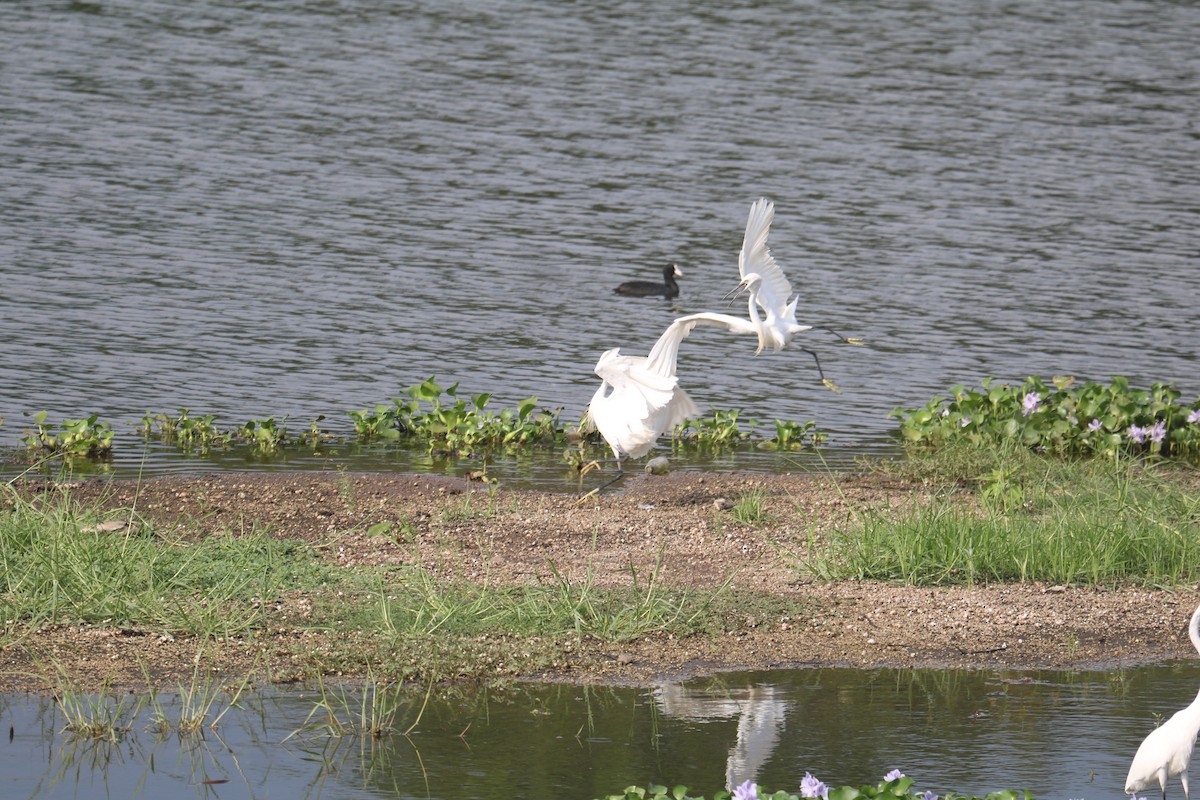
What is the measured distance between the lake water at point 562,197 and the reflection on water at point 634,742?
5.66m

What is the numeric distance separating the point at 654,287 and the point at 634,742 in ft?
37.1

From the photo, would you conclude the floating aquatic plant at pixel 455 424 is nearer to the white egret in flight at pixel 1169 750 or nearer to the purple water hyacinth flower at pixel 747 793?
the white egret in flight at pixel 1169 750

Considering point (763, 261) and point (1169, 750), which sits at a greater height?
point (763, 261)

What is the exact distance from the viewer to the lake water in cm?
1491

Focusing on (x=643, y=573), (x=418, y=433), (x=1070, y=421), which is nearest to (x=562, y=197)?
(x=418, y=433)

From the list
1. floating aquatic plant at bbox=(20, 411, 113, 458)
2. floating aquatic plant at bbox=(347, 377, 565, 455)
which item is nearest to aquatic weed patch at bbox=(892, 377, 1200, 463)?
floating aquatic plant at bbox=(347, 377, 565, 455)

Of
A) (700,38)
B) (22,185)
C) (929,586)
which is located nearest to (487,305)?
(22,185)

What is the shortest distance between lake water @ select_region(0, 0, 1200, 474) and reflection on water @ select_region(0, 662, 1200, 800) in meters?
5.66

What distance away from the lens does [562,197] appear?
20672 mm

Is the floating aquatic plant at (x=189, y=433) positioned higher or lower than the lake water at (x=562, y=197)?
lower

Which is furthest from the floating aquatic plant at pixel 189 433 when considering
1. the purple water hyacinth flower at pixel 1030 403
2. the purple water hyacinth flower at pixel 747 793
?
the purple water hyacinth flower at pixel 747 793

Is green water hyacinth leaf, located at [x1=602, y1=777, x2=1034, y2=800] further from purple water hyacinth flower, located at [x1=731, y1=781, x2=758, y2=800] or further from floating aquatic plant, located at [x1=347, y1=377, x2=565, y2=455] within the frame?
floating aquatic plant, located at [x1=347, y1=377, x2=565, y2=455]

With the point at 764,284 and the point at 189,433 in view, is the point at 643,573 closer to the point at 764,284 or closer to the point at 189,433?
the point at 764,284

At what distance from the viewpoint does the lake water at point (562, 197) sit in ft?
48.9
